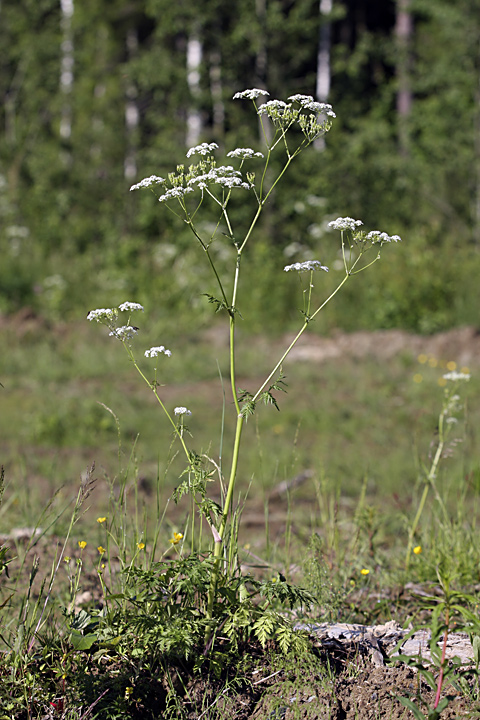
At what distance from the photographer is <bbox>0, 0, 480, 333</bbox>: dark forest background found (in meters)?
9.82

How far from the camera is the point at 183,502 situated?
202 inches

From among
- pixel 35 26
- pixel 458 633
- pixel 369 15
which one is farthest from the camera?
pixel 369 15

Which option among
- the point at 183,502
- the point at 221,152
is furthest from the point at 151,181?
the point at 221,152

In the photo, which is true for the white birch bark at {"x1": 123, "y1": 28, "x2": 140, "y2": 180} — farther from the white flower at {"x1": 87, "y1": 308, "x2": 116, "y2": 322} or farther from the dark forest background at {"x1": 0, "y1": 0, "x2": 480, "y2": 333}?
the white flower at {"x1": 87, "y1": 308, "x2": 116, "y2": 322}

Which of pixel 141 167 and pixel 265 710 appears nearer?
pixel 265 710

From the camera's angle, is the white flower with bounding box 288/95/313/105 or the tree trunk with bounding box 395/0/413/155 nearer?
the white flower with bounding box 288/95/313/105

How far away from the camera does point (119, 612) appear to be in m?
2.17

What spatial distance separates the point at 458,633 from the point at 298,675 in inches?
29.9

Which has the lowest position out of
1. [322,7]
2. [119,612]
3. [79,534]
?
[79,534]

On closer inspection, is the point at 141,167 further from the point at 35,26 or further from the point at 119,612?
the point at 119,612

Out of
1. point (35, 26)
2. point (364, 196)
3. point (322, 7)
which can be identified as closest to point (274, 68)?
point (364, 196)

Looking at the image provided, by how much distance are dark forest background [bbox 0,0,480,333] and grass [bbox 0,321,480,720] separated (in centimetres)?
137

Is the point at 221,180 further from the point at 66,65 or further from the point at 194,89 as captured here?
the point at 66,65

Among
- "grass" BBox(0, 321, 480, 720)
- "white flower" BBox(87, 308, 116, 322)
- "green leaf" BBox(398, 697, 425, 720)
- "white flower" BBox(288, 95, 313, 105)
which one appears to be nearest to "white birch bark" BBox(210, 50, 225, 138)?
"grass" BBox(0, 321, 480, 720)
